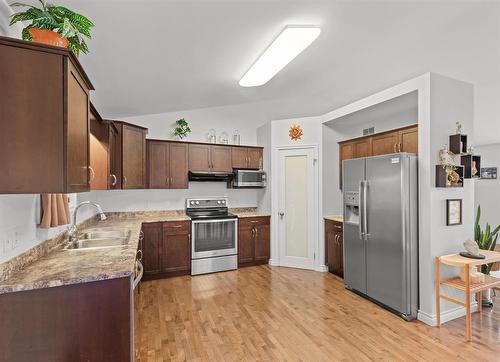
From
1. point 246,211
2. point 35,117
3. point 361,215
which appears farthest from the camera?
point 246,211

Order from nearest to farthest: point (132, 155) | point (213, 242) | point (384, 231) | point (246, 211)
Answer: point (384, 231) < point (132, 155) < point (213, 242) < point (246, 211)

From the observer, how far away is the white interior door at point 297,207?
4.51 meters

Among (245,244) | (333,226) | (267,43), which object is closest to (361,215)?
(333,226)

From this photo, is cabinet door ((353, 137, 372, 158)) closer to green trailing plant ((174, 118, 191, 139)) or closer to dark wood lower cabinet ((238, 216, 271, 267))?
dark wood lower cabinet ((238, 216, 271, 267))

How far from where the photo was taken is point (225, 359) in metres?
2.21

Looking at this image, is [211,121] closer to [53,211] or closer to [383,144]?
[383,144]

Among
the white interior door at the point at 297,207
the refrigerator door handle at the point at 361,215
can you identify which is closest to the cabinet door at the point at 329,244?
the white interior door at the point at 297,207

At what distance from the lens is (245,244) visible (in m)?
4.64

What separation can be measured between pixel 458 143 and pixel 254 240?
323 cm

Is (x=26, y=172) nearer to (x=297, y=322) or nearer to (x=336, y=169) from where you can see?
(x=297, y=322)

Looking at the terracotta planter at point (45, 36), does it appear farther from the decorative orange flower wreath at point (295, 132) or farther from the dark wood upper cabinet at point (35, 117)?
the decorative orange flower wreath at point (295, 132)

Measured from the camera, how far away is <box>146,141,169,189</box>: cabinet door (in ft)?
14.1

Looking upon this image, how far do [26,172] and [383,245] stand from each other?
3.31 meters

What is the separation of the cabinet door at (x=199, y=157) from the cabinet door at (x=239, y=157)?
0.48 meters
